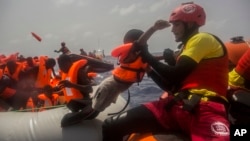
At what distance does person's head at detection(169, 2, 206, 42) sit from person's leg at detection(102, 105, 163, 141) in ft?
2.82

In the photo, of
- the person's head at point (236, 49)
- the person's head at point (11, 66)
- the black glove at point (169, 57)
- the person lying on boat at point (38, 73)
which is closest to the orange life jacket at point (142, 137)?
the black glove at point (169, 57)

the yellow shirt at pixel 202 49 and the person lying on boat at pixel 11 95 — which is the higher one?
the yellow shirt at pixel 202 49

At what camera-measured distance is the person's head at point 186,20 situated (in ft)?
10.6

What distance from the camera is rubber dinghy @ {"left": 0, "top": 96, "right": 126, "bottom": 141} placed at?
3.96 meters

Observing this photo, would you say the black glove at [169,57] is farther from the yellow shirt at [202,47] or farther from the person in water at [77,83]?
the person in water at [77,83]

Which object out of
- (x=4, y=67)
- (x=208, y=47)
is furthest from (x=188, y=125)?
(x=4, y=67)

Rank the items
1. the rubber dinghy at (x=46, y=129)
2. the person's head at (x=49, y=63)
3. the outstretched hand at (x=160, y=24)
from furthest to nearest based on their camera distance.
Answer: the person's head at (x=49, y=63), the rubber dinghy at (x=46, y=129), the outstretched hand at (x=160, y=24)

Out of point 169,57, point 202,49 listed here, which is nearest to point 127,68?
point 169,57

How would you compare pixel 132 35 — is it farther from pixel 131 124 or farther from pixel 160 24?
pixel 131 124

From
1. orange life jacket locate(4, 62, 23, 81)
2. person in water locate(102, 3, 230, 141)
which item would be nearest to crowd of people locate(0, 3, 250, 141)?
person in water locate(102, 3, 230, 141)

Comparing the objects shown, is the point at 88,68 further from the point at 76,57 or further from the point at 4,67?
the point at 4,67

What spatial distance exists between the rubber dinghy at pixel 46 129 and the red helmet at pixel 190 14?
1736mm

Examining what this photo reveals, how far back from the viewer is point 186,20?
3221 mm

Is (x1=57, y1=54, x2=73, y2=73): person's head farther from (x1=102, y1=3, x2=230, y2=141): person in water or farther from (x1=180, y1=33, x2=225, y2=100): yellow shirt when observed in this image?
(x1=180, y1=33, x2=225, y2=100): yellow shirt
